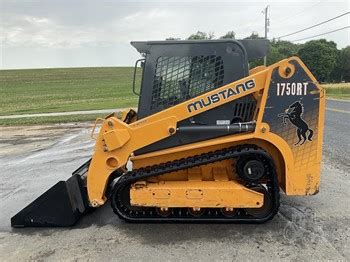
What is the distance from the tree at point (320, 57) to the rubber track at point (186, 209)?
214 ft

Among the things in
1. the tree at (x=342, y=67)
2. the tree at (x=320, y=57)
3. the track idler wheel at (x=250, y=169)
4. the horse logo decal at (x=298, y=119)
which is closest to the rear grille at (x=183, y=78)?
the horse logo decal at (x=298, y=119)

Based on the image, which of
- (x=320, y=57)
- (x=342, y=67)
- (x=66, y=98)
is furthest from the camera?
(x=342, y=67)

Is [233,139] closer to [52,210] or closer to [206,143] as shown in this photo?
[206,143]

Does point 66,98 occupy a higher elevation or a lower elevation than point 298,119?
higher

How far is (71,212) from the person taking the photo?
15.1 ft

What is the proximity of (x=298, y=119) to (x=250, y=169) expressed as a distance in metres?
0.80

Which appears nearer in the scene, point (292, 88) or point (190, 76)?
point (292, 88)

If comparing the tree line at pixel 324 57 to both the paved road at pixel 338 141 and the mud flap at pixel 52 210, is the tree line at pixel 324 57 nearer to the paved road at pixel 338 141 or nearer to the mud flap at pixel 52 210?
the paved road at pixel 338 141

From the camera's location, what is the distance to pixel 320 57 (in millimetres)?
67250

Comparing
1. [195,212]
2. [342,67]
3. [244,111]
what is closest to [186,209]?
[195,212]

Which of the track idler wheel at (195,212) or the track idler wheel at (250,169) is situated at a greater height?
the track idler wheel at (250,169)

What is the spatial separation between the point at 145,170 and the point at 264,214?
1527 mm

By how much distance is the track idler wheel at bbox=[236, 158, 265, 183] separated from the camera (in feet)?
14.5

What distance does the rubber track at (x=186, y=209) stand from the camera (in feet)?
14.4
